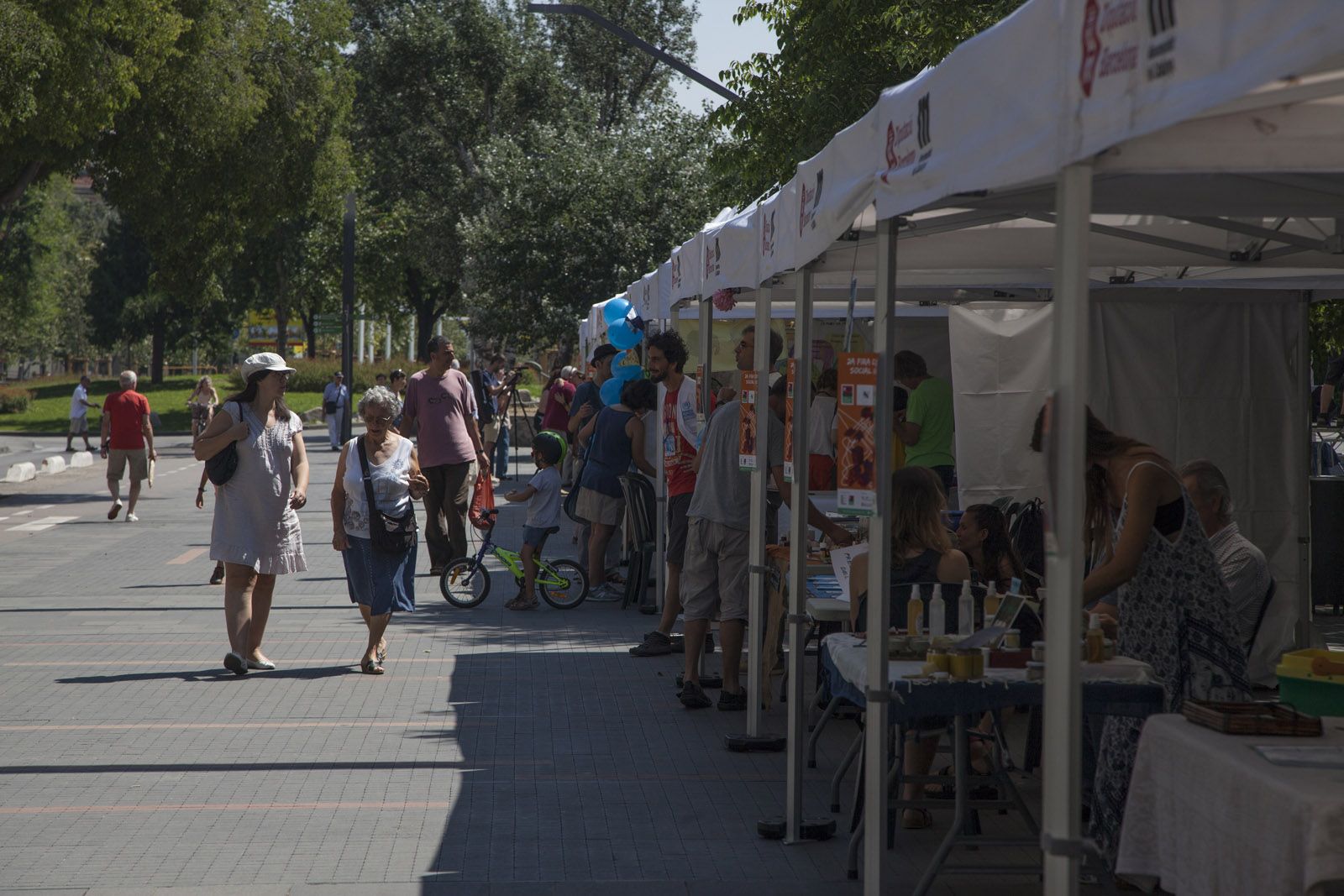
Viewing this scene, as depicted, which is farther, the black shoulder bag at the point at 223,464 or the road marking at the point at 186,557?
the road marking at the point at 186,557

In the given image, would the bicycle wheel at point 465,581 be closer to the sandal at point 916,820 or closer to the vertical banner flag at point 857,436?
the sandal at point 916,820

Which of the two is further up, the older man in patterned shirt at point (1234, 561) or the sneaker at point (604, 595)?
the older man in patterned shirt at point (1234, 561)

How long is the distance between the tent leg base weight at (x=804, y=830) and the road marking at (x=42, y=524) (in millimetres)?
14992

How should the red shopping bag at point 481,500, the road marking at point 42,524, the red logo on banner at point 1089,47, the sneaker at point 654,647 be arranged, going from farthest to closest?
the road marking at point 42,524 → the red shopping bag at point 481,500 → the sneaker at point 654,647 → the red logo on banner at point 1089,47

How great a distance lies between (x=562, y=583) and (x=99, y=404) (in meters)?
46.6

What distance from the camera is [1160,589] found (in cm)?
538

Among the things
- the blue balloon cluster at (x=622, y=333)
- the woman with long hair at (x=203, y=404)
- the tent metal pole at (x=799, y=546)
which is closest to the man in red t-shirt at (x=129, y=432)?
the blue balloon cluster at (x=622, y=333)

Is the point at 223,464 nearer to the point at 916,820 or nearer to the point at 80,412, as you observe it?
the point at 916,820

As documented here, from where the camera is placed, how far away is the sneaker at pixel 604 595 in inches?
512

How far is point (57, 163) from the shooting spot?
78.9 ft

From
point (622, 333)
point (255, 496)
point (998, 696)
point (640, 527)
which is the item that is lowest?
point (998, 696)

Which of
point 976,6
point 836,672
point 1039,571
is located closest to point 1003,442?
point 1039,571

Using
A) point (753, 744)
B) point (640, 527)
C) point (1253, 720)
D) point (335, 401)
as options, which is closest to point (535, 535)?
point (640, 527)

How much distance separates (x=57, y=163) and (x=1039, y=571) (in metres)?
20.0
